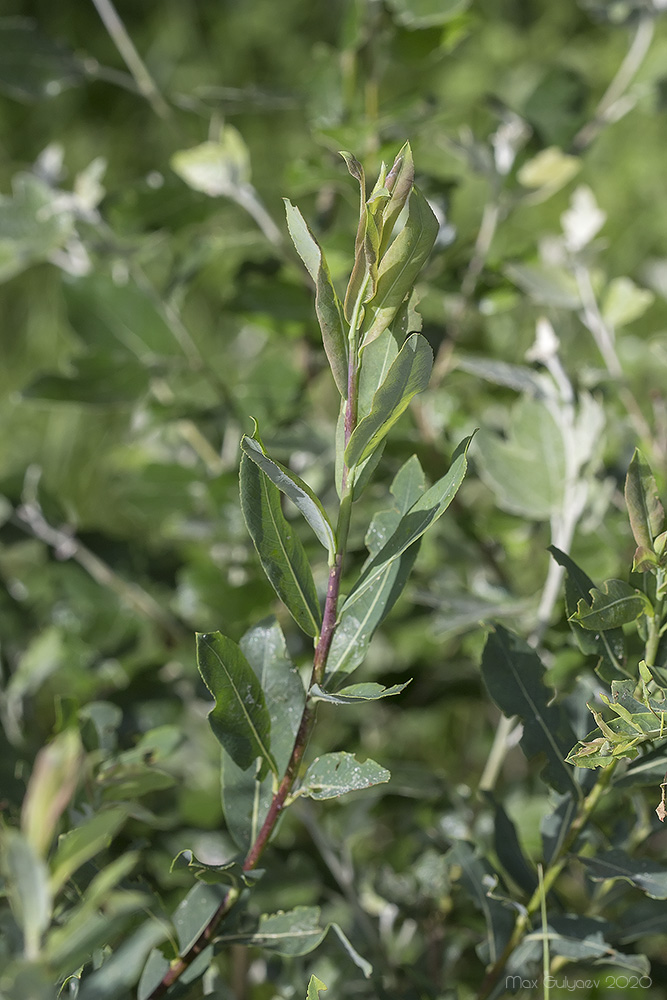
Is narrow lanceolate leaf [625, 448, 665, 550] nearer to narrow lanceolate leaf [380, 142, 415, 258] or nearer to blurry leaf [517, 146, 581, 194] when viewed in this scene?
narrow lanceolate leaf [380, 142, 415, 258]

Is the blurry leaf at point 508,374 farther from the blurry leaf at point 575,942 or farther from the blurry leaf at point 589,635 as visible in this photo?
the blurry leaf at point 575,942

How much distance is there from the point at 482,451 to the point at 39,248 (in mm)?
419

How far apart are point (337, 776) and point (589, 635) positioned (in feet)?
0.51

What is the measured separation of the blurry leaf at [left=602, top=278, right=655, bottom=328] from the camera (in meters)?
0.86

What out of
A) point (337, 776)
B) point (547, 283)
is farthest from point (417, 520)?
point (547, 283)

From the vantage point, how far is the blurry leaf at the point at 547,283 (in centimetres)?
83

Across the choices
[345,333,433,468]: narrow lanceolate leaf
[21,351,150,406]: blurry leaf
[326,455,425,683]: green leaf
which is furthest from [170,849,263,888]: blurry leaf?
[21,351,150,406]: blurry leaf

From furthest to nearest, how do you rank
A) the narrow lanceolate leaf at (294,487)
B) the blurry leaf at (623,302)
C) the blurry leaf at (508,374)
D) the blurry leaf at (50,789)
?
1. the blurry leaf at (623,302)
2. the blurry leaf at (508,374)
3. the narrow lanceolate leaf at (294,487)
4. the blurry leaf at (50,789)

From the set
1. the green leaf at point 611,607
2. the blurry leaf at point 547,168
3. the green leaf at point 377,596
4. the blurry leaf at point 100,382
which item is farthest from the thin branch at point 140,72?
the green leaf at point 611,607

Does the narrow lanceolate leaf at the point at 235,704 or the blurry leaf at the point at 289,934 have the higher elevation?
the narrow lanceolate leaf at the point at 235,704

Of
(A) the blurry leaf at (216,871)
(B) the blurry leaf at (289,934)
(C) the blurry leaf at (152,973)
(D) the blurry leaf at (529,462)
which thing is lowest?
(B) the blurry leaf at (289,934)

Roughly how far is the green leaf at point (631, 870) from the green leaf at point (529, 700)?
40mm

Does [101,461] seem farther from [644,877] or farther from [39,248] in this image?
[644,877]

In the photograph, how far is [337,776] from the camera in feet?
1.52
